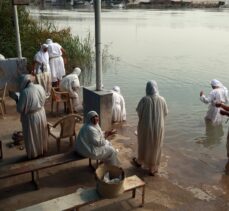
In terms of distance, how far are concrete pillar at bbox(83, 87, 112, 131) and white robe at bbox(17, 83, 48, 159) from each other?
1.21 metres

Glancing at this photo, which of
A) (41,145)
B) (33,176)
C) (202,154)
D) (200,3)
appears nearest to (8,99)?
(41,145)

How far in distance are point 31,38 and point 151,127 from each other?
897 centimetres

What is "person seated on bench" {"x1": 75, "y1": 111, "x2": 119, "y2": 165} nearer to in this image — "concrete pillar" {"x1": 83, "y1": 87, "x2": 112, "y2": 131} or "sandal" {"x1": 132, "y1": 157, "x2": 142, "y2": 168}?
"sandal" {"x1": 132, "y1": 157, "x2": 142, "y2": 168}

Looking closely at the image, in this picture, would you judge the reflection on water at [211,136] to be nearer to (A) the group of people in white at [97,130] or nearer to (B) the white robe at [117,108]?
(A) the group of people in white at [97,130]

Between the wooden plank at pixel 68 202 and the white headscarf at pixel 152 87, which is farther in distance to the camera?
the white headscarf at pixel 152 87

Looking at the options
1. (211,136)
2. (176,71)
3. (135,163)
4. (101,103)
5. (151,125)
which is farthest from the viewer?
(176,71)

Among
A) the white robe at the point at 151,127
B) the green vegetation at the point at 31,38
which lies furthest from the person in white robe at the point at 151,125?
the green vegetation at the point at 31,38

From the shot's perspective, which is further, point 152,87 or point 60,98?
point 60,98

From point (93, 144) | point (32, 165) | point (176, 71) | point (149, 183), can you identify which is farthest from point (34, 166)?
point (176, 71)

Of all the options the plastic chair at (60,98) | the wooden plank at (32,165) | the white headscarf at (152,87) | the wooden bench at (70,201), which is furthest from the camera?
the plastic chair at (60,98)

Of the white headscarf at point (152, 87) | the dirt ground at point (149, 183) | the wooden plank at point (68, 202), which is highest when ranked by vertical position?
the white headscarf at point (152, 87)

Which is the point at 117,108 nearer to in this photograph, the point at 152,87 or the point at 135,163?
the point at 135,163

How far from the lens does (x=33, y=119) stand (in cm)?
614

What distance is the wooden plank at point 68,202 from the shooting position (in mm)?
4551
